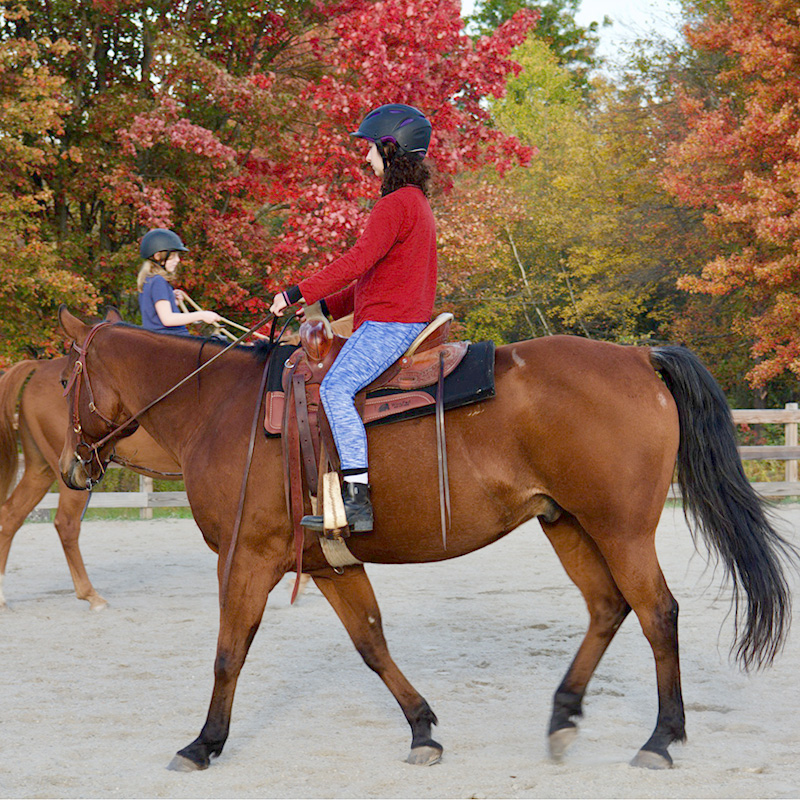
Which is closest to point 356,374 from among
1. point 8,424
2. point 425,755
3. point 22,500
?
point 425,755

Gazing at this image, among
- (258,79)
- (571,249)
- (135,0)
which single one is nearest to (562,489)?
(258,79)

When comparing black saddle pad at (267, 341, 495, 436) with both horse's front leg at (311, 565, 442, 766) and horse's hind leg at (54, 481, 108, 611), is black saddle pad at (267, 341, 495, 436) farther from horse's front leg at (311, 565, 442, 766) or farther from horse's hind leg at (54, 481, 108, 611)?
horse's hind leg at (54, 481, 108, 611)

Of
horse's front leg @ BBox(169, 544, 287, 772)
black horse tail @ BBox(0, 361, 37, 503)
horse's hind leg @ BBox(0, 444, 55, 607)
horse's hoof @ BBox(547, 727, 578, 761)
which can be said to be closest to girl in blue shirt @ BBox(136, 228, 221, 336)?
black horse tail @ BBox(0, 361, 37, 503)

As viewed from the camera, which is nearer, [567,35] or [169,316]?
[169,316]

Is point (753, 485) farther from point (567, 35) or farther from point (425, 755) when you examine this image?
point (567, 35)

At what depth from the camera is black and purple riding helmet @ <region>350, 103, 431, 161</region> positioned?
383 cm

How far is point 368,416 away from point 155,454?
346 centimetres

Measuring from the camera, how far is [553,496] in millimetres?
3803

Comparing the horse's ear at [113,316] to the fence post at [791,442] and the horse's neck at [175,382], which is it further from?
the fence post at [791,442]

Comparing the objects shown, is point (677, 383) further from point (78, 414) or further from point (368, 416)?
point (78, 414)

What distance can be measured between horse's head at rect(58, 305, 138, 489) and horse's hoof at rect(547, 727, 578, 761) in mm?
2422

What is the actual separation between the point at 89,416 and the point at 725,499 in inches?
117

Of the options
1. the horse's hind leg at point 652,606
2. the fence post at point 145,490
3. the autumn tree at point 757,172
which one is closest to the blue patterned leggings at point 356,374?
the horse's hind leg at point 652,606

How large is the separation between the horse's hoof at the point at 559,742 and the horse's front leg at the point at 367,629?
1.69ft
